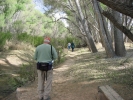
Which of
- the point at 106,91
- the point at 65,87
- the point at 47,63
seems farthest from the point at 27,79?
the point at 106,91

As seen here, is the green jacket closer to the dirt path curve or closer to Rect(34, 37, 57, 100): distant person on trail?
Rect(34, 37, 57, 100): distant person on trail

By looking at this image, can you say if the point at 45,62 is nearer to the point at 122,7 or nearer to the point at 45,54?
the point at 45,54

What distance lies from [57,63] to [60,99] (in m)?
10.3

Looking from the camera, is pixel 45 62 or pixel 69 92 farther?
pixel 69 92

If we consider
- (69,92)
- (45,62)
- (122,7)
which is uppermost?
(122,7)

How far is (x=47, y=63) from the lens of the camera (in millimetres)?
6438

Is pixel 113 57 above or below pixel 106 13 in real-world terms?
below

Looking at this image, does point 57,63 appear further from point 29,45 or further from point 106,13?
point 106,13

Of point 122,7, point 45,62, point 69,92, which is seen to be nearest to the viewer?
point 122,7

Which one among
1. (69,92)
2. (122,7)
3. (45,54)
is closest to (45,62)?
(45,54)

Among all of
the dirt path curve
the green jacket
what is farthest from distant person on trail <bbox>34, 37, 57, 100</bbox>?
the dirt path curve

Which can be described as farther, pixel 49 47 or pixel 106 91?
pixel 49 47

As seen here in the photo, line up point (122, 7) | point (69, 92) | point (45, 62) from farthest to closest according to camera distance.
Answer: point (69, 92)
point (45, 62)
point (122, 7)

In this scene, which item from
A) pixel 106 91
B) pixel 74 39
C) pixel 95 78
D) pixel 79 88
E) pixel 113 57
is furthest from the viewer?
pixel 74 39
